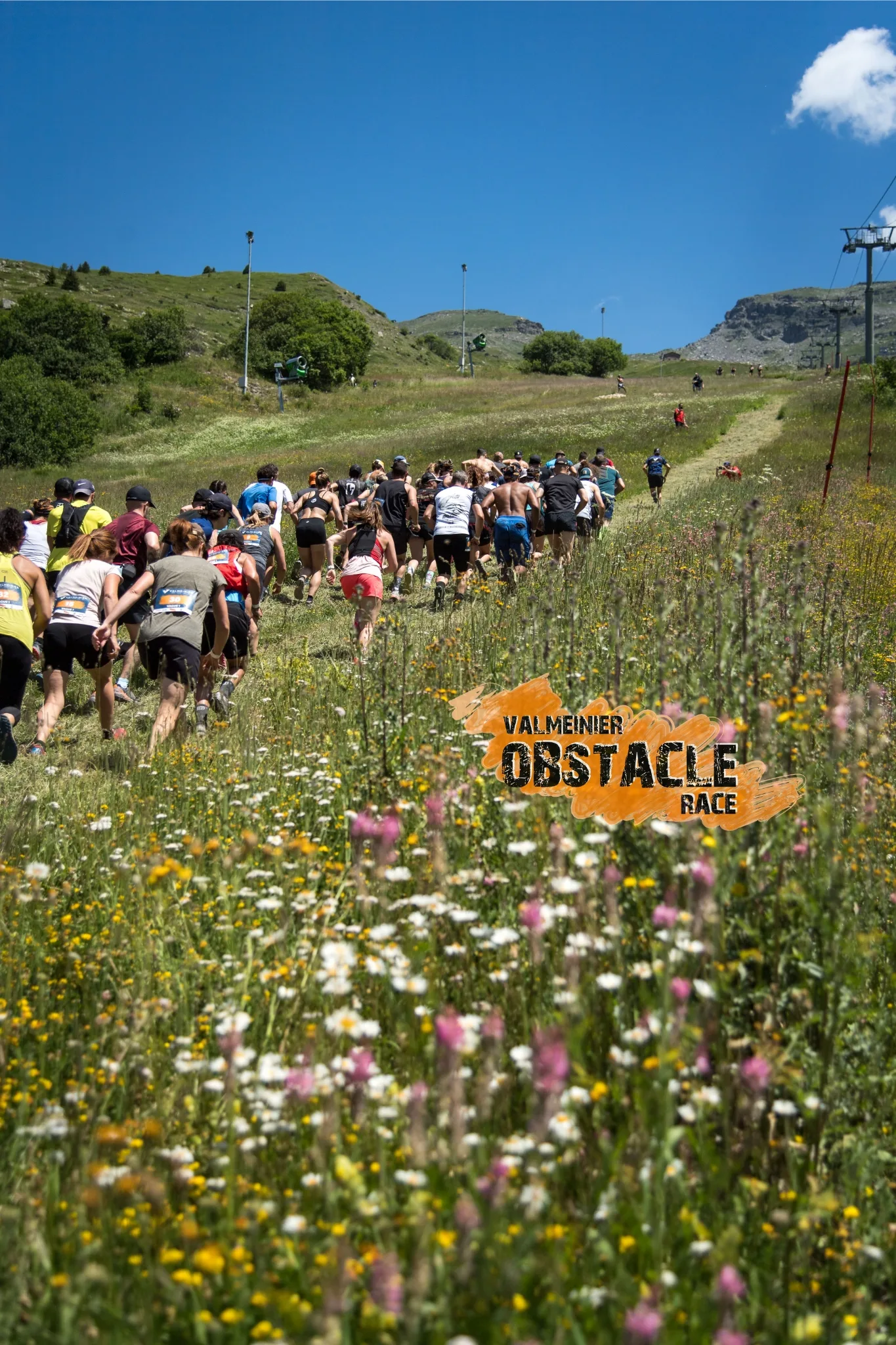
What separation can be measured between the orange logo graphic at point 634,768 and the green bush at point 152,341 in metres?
79.5

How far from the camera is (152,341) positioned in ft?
254

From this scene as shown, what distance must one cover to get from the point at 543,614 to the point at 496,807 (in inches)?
130

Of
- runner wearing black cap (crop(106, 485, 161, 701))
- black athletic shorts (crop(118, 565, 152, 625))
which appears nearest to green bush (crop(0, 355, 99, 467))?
runner wearing black cap (crop(106, 485, 161, 701))

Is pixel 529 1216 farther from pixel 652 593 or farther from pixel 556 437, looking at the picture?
pixel 556 437

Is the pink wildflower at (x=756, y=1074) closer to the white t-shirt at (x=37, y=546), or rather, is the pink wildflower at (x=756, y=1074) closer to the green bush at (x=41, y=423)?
the white t-shirt at (x=37, y=546)

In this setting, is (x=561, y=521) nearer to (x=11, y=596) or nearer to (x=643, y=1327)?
(x=11, y=596)

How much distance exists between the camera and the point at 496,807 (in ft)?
13.7

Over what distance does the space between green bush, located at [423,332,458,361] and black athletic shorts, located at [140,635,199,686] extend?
15325 cm

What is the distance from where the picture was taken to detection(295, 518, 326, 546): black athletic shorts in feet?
43.8

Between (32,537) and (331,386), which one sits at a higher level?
(331,386)

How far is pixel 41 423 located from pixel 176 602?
5323 centimetres

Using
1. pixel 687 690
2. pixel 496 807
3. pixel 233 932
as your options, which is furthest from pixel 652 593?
pixel 233 932

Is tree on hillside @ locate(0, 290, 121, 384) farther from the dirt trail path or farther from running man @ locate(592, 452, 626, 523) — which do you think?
running man @ locate(592, 452, 626, 523)

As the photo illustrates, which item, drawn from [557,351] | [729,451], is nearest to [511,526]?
[729,451]
